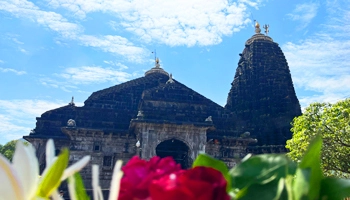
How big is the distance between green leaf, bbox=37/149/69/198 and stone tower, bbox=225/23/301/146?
2432 centimetres

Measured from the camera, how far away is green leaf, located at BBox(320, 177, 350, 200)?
2.74ft

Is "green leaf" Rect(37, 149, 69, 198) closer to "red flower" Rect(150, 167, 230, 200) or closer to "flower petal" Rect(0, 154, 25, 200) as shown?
"flower petal" Rect(0, 154, 25, 200)

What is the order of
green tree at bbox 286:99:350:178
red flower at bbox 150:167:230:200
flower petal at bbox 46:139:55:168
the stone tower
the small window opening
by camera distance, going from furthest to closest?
the stone tower
the small window opening
green tree at bbox 286:99:350:178
flower petal at bbox 46:139:55:168
red flower at bbox 150:167:230:200

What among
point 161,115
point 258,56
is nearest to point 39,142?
point 161,115

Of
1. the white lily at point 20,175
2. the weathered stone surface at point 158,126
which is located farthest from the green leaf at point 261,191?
the weathered stone surface at point 158,126

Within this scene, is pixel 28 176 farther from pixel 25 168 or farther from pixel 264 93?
pixel 264 93

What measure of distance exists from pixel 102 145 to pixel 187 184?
694 inches

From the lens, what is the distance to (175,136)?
15812mm

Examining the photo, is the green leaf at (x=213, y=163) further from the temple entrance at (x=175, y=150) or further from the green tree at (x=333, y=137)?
the temple entrance at (x=175, y=150)

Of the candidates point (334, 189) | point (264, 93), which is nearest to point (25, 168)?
point (334, 189)

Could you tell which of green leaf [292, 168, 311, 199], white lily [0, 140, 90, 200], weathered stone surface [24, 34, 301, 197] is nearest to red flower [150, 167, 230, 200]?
green leaf [292, 168, 311, 199]

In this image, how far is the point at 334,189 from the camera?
0.84 m

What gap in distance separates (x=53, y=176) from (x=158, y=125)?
1485 cm

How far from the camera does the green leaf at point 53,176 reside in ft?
2.77
